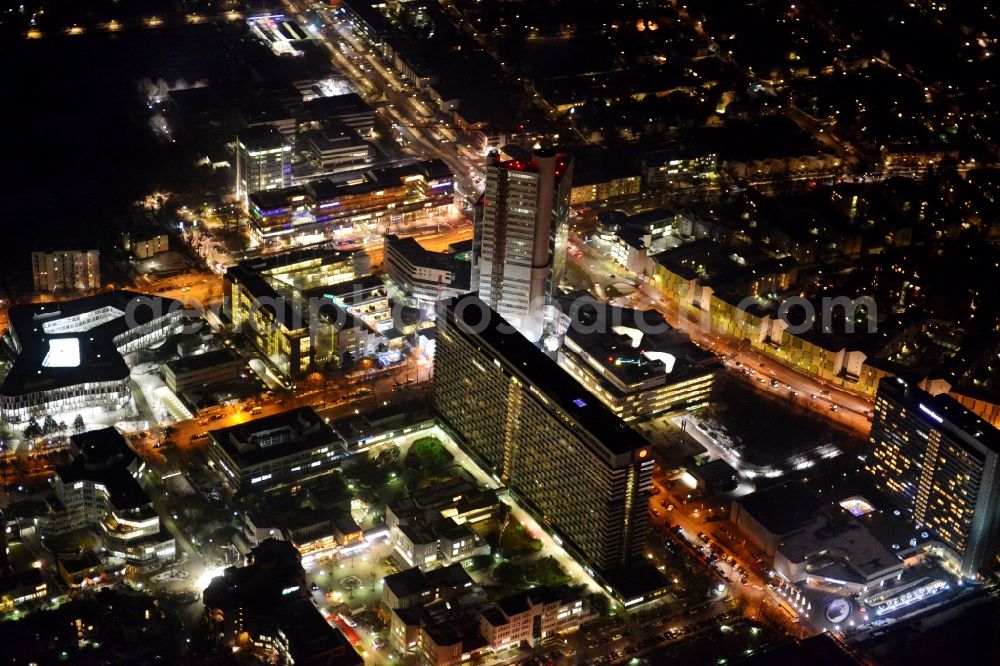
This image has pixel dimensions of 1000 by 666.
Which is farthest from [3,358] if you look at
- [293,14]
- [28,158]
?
[293,14]

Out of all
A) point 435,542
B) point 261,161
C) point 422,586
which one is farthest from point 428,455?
point 261,161

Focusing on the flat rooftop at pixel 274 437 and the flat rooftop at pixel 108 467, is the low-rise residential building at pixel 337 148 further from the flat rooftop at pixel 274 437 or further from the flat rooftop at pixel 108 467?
the flat rooftop at pixel 108 467

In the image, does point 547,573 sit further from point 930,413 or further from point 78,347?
point 78,347

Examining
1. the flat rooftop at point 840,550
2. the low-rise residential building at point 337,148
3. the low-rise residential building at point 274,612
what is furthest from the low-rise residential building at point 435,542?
the low-rise residential building at point 337,148

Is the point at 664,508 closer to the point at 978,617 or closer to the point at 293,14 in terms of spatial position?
the point at 978,617

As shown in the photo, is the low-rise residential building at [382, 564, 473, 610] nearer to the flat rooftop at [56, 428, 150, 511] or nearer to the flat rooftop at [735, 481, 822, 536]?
the flat rooftop at [56, 428, 150, 511]
